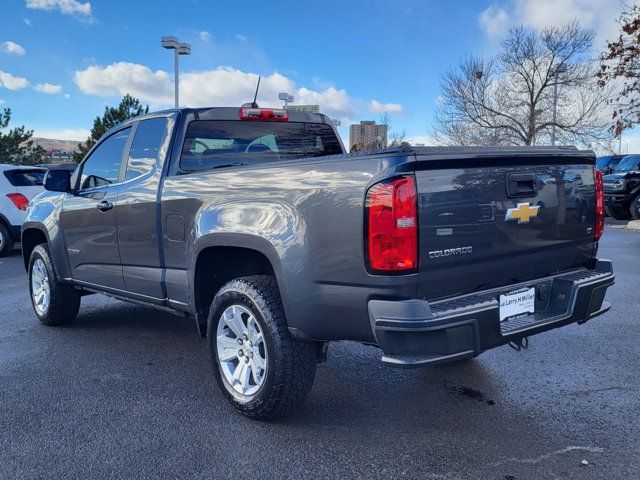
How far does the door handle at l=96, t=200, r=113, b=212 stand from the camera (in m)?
4.69

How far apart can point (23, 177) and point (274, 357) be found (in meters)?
9.59

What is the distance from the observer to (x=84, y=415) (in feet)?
12.0

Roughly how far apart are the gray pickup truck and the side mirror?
699 mm

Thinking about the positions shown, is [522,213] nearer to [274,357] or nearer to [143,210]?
[274,357]

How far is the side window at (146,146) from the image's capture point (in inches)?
173

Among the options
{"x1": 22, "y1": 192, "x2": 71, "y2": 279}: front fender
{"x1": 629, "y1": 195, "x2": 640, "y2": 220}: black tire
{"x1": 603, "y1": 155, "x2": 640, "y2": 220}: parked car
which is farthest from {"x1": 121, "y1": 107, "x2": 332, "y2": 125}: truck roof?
{"x1": 629, "y1": 195, "x2": 640, "y2": 220}: black tire

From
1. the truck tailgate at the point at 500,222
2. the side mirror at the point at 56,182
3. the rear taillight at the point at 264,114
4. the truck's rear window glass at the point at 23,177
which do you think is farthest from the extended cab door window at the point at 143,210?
the truck's rear window glass at the point at 23,177

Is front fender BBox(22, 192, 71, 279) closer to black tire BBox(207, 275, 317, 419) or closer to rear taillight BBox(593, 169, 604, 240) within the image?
black tire BBox(207, 275, 317, 419)

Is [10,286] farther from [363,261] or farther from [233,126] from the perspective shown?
[363,261]

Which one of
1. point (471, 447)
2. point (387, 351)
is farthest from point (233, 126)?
point (471, 447)

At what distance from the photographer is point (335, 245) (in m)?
2.97

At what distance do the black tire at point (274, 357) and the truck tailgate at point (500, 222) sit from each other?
84 centimetres

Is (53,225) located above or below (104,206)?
below

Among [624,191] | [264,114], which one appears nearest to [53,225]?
[264,114]
